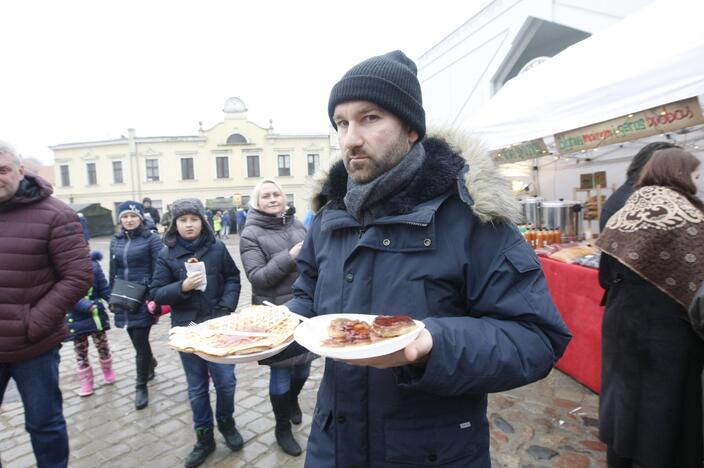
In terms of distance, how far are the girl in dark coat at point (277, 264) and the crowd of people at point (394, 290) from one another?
0.06 feet

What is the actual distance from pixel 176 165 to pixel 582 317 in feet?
136

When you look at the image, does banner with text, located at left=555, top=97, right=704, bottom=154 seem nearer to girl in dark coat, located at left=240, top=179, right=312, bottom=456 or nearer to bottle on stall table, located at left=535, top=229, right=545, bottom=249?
bottle on stall table, located at left=535, top=229, right=545, bottom=249

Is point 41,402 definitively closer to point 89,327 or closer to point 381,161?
point 89,327

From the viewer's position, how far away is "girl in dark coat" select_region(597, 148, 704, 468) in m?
2.44

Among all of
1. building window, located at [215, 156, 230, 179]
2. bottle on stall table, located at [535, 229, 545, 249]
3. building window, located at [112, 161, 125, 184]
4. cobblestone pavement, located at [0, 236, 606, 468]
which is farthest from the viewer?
building window, located at [215, 156, 230, 179]

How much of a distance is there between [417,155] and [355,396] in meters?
0.99

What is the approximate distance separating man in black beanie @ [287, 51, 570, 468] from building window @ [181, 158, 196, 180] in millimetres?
41839

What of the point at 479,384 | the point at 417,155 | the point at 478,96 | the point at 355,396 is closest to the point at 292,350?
the point at 355,396

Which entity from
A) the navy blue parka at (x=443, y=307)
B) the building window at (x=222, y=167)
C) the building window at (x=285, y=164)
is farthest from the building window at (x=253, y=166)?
the navy blue parka at (x=443, y=307)

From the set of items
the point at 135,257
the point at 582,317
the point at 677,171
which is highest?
the point at 677,171

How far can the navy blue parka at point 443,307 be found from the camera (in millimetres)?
1263

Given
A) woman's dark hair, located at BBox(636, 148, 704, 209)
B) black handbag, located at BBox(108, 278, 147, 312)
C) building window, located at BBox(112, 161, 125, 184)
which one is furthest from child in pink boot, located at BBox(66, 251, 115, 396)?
building window, located at BBox(112, 161, 125, 184)

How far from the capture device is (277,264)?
351cm

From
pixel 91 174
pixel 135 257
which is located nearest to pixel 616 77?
pixel 135 257
